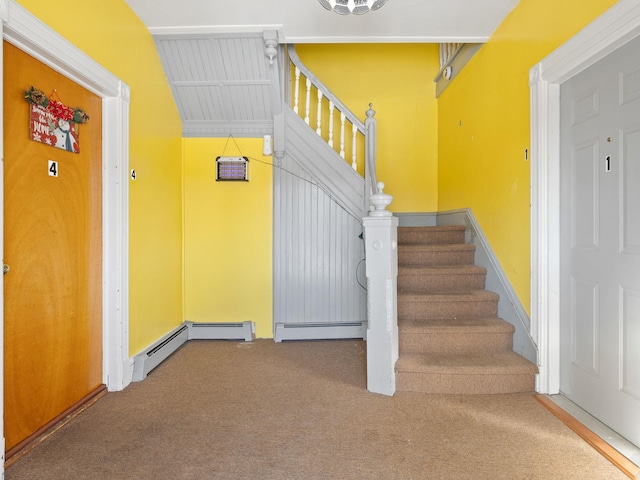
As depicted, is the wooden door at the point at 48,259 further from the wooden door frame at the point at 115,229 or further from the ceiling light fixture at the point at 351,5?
the ceiling light fixture at the point at 351,5

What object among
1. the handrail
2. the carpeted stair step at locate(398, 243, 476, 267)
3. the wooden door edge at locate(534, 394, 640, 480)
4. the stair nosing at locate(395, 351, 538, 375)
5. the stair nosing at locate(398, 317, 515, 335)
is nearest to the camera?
the wooden door edge at locate(534, 394, 640, 480)

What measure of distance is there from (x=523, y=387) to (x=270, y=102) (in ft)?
10.1

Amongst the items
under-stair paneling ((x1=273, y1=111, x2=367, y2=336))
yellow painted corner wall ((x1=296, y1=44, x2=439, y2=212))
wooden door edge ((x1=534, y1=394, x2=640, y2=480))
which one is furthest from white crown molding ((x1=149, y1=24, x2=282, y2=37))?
wooden door edge ((x1=534, y1=394, x2=640, y2=480))

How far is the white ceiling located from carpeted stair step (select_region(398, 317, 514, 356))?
2269 millimetres

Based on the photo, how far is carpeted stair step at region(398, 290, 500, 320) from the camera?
2.69 m

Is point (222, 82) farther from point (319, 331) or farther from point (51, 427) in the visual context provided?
point (51, 427)

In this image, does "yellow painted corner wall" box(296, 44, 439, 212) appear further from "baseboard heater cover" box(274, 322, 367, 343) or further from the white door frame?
the white door frame

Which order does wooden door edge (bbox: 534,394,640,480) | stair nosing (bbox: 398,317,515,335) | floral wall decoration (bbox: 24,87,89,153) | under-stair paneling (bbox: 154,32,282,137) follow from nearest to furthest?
wooden door edge (bbox: 534,394,640,480)
floral wall decoration (bbox: 24,87,89,153)
stair nosing (bbox: 398,317,515,335)
under-stair paneling (bbox: 154,32,282,137)

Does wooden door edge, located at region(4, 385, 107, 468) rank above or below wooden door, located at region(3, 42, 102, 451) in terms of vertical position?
below

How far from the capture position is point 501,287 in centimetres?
265

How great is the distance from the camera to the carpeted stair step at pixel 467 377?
221 centimetres

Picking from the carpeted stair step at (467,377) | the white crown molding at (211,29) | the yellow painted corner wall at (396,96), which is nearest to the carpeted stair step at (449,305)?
the carpeted stair step at (467,377)

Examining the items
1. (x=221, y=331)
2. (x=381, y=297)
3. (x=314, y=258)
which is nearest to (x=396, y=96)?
(x=314, y=258)

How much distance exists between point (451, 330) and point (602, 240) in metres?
1.06
